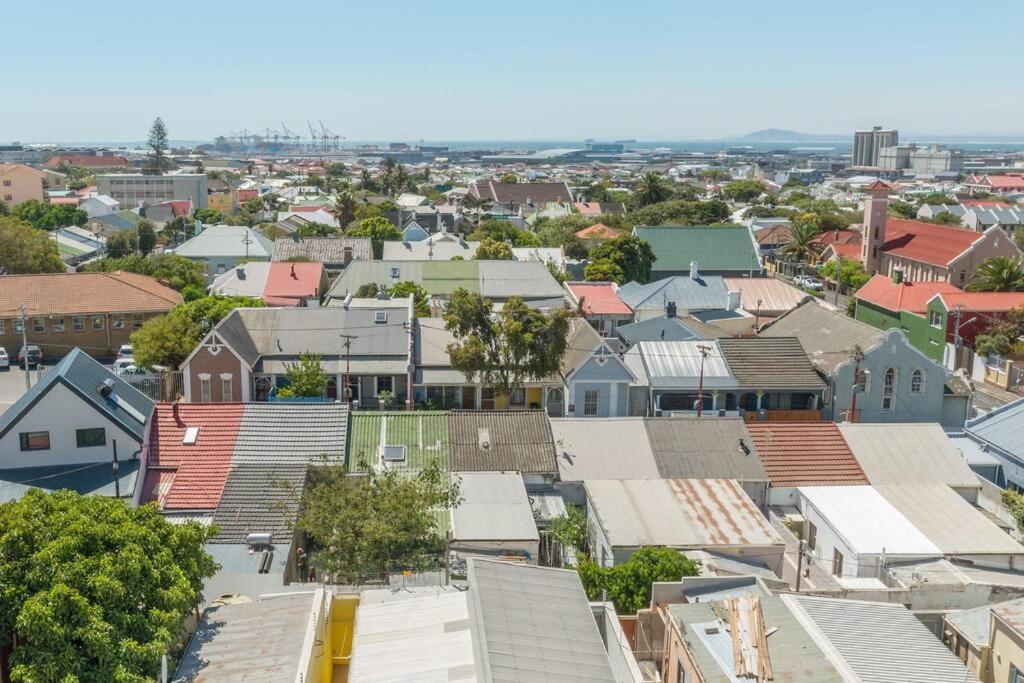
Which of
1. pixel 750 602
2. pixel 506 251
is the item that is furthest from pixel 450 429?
pixel 506 251

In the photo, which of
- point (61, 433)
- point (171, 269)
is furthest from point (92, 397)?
point (171, 269)

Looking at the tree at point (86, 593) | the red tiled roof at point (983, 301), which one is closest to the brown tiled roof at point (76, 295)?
the tree at point (86, 593)

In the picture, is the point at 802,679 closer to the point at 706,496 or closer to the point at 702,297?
the point at 706,496

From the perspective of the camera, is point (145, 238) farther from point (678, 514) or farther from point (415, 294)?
point (678, 514)

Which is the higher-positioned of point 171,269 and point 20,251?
point 20,251

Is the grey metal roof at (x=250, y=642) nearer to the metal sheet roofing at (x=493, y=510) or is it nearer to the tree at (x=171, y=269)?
the metal sheet roofing at (x=493, y=510)

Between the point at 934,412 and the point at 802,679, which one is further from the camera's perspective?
the point at 934,412

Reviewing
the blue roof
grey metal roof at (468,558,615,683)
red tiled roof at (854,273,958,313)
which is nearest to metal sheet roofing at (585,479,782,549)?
grey metal roof at (468,558,615,683)
